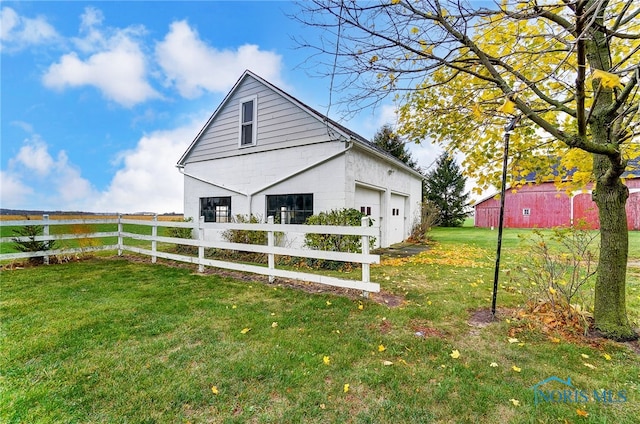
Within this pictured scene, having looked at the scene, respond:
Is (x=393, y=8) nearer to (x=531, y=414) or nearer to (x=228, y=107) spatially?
(x=531, y=414)

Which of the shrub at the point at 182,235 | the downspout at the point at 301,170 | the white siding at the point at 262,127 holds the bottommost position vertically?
the shrub at the point at 182,235

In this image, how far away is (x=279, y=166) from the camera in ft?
31.0

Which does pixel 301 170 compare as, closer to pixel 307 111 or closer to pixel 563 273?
pixel 307 111

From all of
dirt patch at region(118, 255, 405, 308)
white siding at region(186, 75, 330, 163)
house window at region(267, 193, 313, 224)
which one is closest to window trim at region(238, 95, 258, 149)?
white siding at region(186, 75, 330, 163)

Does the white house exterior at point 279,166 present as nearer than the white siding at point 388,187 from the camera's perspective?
Yes

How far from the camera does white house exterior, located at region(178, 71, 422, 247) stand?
8492mm

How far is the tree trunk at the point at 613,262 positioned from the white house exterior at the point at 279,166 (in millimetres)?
5563

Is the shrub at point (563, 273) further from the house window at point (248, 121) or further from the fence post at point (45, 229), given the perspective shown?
the fence post at point (45, 229)

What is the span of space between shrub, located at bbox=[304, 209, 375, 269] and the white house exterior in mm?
557

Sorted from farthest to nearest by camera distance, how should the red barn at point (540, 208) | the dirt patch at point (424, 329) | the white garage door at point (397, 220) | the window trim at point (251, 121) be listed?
the red barn at point (540, 208)
the white garage door at point (397, 220)
the window trim at point (251, 121)
the dirt patch at point (424, 329)

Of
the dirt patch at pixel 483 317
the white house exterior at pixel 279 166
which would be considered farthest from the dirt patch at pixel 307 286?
the white house exterior at pixel 279 166

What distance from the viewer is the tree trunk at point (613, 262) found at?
327 centimetres

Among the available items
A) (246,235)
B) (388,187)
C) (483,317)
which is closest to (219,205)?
(246,235)

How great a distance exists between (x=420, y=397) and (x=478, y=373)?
764mm
